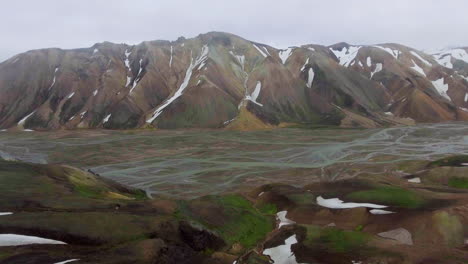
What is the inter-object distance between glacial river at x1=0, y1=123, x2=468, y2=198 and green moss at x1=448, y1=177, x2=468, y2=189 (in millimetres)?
27534

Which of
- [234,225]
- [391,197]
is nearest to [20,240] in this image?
[234,225]

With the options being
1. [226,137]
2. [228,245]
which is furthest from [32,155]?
[228,245]

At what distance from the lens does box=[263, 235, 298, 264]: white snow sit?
109 feet

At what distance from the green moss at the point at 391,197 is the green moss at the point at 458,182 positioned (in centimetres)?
2190

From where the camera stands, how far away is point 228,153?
132m

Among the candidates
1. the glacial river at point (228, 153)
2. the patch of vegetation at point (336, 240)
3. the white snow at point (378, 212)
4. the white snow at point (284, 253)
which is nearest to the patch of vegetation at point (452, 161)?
the glacial river at point (228, 153)

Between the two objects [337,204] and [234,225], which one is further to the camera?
[337,204]

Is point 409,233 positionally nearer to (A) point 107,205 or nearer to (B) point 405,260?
(B) point 405,260

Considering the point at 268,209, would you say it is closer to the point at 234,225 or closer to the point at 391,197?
the point at 234,225

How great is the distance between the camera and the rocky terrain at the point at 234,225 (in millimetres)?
30720

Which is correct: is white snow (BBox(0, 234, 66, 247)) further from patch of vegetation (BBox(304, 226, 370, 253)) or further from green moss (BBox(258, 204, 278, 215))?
green moss (BBox(258, 204, 278, 215))

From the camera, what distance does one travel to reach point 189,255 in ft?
106

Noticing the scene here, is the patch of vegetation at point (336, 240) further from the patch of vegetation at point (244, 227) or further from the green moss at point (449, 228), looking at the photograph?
the green moss at point (449, 228)

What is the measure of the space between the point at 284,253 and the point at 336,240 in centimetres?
488
